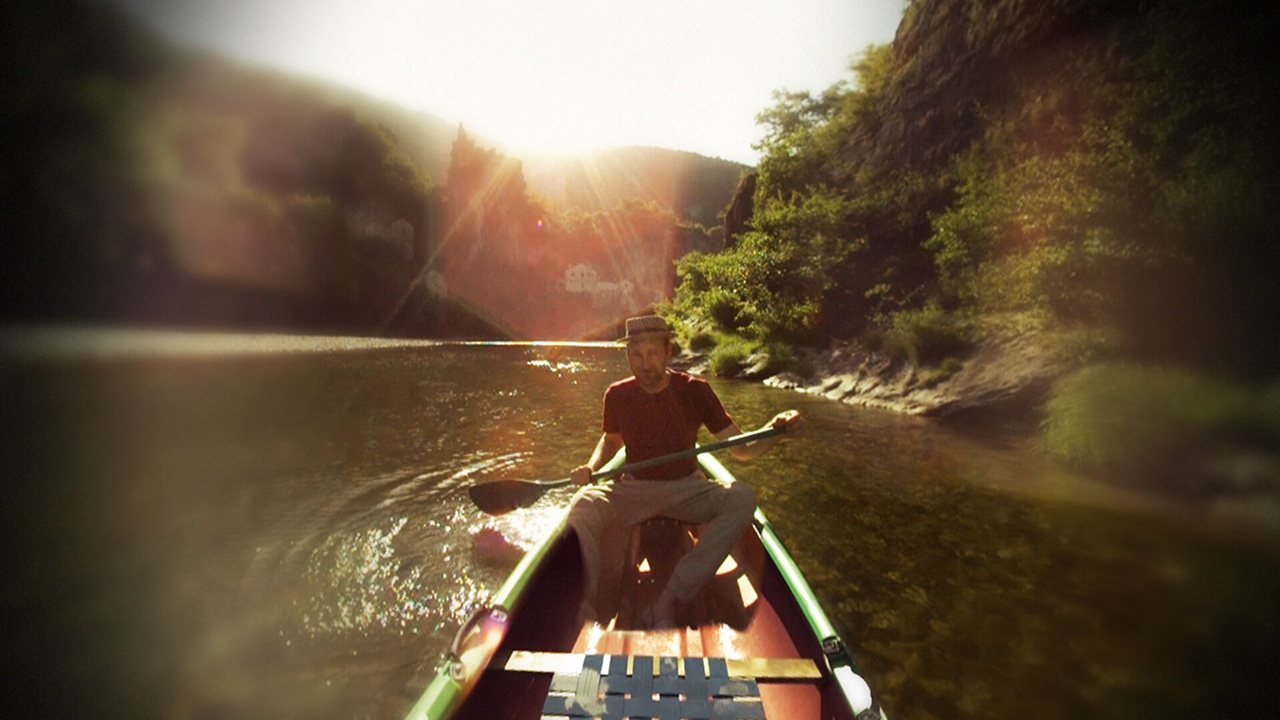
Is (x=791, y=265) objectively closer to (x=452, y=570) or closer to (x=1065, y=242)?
(x=1065, y=242)

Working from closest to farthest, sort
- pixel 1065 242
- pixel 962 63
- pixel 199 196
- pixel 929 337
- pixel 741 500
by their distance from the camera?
pixel 741 500, pixel 1065 242, pixel 929 337, pixel 962 63, pixel 199 196

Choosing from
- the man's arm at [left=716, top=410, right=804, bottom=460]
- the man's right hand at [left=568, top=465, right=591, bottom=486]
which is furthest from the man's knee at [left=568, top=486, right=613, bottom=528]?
the man's arm at [left=716, top=410, right=804, bottom=460]

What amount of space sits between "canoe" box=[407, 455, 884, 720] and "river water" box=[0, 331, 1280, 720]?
1056mm

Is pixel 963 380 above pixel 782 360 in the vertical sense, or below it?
above

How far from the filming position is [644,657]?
107 inches

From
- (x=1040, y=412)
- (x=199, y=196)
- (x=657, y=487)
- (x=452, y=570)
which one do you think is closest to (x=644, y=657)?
(x=657, y=487)

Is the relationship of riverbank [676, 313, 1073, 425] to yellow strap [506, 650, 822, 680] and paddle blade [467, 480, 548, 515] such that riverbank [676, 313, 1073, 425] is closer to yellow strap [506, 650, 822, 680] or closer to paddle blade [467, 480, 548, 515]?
paddle blade [467, 480, 548, 515]

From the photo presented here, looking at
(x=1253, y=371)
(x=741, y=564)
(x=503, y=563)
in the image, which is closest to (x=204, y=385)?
(x=503, y=563)

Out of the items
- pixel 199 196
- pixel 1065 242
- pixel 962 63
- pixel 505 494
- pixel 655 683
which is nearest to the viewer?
pixel 655 683

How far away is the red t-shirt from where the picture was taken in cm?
461

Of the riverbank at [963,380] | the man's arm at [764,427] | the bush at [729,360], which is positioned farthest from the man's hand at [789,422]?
the bush at [729,360]

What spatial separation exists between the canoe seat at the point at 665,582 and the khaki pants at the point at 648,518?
5.1 inches

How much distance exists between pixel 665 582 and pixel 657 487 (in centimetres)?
71

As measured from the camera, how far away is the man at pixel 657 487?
3814mm
